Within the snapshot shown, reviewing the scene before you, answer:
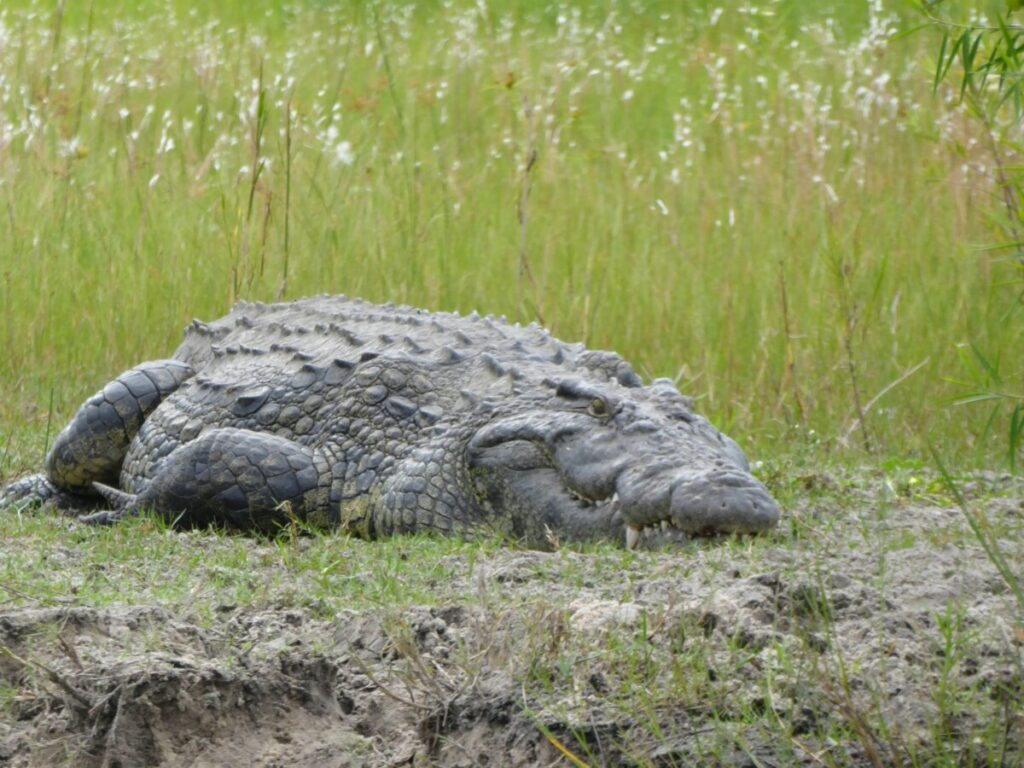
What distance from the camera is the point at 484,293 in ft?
26.0

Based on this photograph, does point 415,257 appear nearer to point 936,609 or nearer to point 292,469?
point 292,469

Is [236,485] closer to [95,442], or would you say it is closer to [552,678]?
[95,442]

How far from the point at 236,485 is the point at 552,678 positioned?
8.03 ft

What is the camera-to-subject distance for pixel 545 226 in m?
8.60

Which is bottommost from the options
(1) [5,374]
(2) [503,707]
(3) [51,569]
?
(1) [5,374]

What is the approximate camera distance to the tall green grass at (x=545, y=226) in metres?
7.09

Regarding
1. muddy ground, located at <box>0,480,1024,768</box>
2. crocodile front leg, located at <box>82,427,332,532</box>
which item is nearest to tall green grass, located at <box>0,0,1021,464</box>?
crocodile front leg, located at <box>82,427,332,532</box>

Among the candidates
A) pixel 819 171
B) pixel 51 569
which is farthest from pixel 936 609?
pixel 819 171

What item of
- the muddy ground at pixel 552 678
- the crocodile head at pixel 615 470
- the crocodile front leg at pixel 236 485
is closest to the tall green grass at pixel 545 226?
the crocodile head at pixel 615 470

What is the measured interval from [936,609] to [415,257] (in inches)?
205

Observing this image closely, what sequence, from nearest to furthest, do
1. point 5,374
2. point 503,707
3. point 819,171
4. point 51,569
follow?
point 503,707 → point 51,569 → point 5,374 → point 819,171

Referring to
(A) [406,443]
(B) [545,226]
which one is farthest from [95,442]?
(B) [545,226]

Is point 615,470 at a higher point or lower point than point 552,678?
lower

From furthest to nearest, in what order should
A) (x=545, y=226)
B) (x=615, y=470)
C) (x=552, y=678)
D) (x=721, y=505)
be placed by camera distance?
(x=545, y=226) < (x=615, y=470) < (x=721, y=505) < (x=552, y=678)
